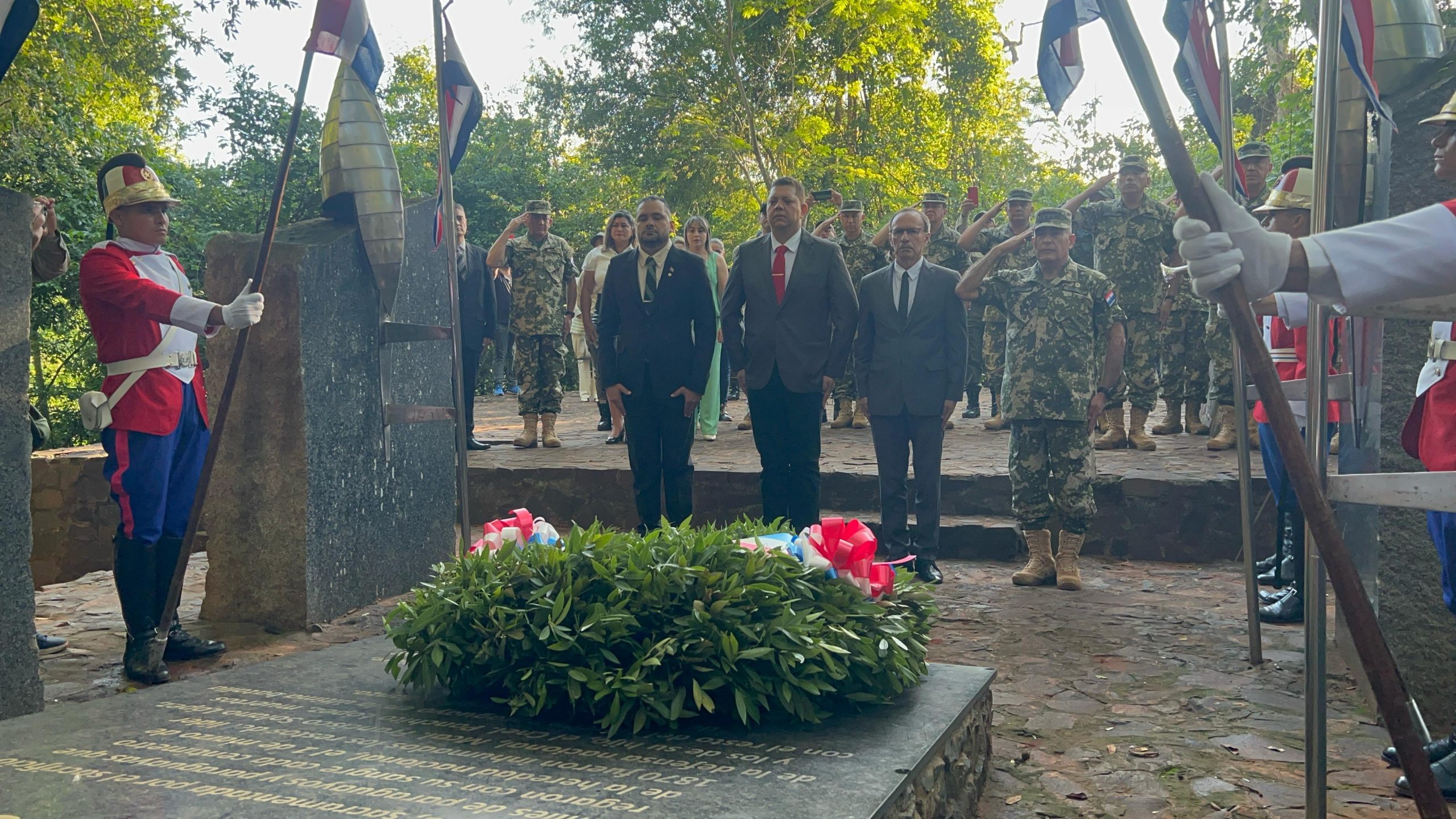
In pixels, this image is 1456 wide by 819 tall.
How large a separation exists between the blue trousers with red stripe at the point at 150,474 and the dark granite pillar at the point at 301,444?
1.69ft

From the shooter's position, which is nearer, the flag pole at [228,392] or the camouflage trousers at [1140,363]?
the flag pole at [228,392]

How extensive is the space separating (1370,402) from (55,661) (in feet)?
16.7

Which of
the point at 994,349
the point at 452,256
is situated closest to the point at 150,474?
the point at 452,256

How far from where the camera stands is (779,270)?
6.44 m

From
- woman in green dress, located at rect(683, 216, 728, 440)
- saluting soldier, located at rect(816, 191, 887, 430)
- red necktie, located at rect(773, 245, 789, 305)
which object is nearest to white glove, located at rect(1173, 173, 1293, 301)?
red necktie, located at rect(773, 245, 789, 305)

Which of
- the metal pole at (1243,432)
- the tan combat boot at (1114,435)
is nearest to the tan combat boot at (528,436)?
the tan combat boot at (1114,435)

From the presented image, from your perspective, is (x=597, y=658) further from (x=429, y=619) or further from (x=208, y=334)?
(x=208, y=334)

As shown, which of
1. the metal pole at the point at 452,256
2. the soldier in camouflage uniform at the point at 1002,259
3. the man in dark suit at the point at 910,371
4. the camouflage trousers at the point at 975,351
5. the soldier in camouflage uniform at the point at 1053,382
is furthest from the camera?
the camouflage trousers at the point at 975,351

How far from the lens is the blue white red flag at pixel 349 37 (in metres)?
4.64

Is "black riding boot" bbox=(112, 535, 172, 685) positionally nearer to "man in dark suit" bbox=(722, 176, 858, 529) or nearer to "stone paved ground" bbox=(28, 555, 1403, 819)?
"stone paved ground" bbox=(28, 555, 1403, 819)

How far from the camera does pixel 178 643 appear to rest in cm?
473

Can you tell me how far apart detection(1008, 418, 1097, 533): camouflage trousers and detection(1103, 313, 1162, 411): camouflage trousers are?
2.68 metres

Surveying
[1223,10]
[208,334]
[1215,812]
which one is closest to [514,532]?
[208,334]

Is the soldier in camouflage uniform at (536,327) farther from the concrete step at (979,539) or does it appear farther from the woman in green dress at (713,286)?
the concrete step at (979,539)
